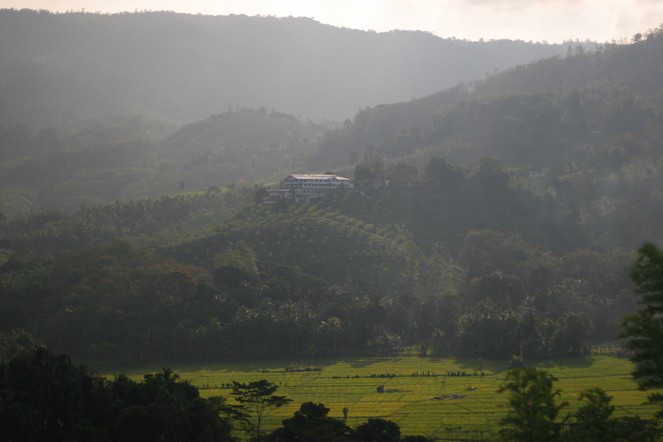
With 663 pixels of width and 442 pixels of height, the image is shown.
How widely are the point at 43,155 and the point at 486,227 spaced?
94.3 m

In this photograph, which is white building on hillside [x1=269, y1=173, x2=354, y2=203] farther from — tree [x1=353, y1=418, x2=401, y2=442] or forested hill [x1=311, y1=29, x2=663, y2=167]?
tree [x1=353, y1=418, x2=401, y2=442]

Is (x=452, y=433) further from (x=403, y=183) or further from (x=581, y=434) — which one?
(x=403, y=183)

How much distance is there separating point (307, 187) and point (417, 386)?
1797 inches

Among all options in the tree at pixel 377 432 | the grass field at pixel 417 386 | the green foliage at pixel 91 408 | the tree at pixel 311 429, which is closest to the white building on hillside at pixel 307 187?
the grass field at pixel 417 386

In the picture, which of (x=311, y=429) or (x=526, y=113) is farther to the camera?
(x=526, y=113)

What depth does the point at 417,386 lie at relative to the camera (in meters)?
53.0

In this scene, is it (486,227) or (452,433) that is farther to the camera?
(486,227)

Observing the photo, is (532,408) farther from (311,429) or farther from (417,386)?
(417,386)

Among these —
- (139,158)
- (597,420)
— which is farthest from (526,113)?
(597,420)

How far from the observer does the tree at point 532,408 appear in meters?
25.0

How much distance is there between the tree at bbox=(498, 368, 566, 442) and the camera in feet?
82.1

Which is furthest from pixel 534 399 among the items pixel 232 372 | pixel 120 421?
pixel 232 372

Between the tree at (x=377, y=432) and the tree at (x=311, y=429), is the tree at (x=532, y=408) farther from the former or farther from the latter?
the tree at (x=311, y=429)

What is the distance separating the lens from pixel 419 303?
72.3m
